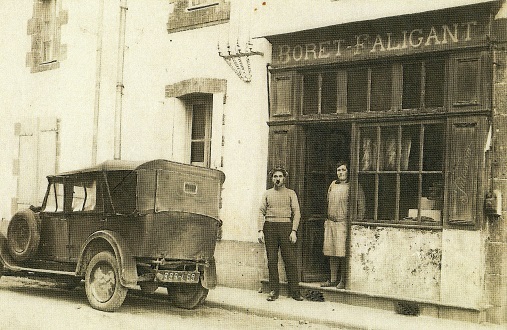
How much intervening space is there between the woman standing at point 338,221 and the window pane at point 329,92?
838 mm

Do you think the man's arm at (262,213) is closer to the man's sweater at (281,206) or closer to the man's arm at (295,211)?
the man's sweater at (281,206)

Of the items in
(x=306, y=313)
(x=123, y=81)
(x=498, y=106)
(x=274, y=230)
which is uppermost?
(x=123, y=81)

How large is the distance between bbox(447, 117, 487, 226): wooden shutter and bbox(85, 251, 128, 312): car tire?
4.24 m

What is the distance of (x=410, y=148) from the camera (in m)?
9.63

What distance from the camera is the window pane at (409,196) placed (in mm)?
9531

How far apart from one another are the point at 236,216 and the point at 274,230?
1.51 metres

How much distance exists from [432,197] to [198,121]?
512cm

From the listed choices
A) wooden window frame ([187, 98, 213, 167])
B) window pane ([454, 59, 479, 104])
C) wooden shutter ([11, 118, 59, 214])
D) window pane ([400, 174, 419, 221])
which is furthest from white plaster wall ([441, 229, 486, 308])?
wooden shutter ([11, 118, 59, 214])

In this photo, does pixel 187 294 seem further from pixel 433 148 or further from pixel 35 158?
pixel 35 158

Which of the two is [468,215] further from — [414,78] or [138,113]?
[138,113]

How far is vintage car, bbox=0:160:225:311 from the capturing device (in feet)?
28.7

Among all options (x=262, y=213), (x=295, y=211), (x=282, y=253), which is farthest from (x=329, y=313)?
(x=262, y=213)

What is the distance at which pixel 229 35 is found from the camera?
12055 millimetres

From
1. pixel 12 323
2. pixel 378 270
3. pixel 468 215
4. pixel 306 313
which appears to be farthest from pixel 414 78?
pixel 12 323
